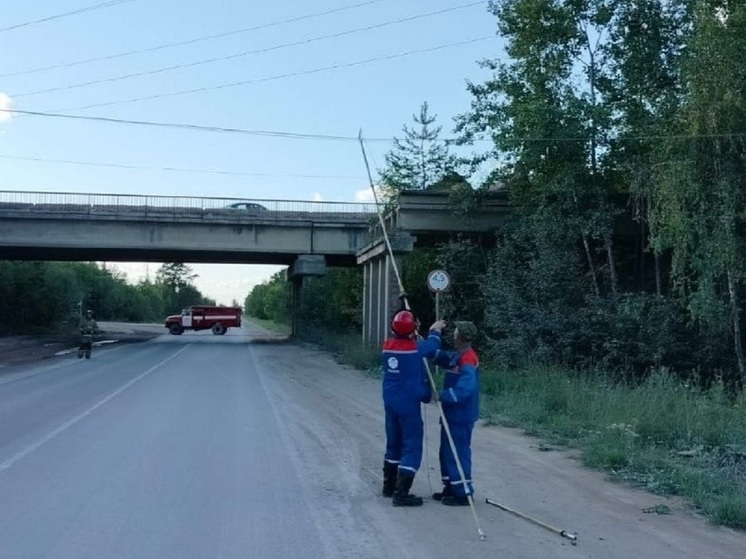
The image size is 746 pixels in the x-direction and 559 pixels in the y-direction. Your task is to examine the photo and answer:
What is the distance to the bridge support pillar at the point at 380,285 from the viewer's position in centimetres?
3119

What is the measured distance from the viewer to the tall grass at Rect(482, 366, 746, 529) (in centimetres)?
855

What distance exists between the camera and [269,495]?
806 centimetres

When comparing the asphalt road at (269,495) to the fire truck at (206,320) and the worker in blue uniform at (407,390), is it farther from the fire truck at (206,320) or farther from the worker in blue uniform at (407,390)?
the fire truck at (206,320)

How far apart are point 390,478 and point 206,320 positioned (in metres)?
60.4

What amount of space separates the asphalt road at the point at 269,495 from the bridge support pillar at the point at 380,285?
15963 millimetres

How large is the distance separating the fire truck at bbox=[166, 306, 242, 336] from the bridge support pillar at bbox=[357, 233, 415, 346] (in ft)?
93.8

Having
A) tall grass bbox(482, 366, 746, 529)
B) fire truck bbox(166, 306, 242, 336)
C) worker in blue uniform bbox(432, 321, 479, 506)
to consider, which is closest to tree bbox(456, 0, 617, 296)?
tall grass bbox(482, 366, 746, 529)

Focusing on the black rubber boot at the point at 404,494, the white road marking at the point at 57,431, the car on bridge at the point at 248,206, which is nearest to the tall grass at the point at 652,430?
the black rubber boot at the point at 404,494

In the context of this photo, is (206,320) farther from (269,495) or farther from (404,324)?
(404,324)

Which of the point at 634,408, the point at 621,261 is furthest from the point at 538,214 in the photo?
the point at 634,408

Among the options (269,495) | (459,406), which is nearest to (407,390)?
(459,406)

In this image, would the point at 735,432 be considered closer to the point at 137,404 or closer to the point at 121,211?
the point at 137,404

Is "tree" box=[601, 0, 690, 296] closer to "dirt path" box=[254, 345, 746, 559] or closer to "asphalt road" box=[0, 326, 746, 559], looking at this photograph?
"asphalt road" box=[0, 326, 746, 559]

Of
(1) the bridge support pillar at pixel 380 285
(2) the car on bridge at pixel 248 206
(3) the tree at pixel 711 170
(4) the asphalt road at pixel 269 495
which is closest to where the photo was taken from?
(4) the asphalt road at pixel 269 495
